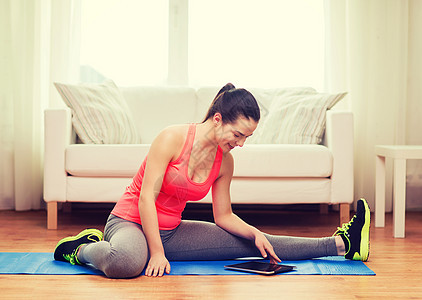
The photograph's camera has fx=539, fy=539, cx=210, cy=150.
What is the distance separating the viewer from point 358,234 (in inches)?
77.5

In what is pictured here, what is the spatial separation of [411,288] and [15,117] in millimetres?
2682

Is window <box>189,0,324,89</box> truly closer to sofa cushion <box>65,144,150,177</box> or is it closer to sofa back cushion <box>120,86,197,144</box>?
sofa back cushion <box>120,86,197,144</box>

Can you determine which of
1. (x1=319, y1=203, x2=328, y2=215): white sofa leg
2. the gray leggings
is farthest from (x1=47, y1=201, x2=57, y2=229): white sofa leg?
(x1=319, y1=203, x2=328, y2=215): white sofa leg

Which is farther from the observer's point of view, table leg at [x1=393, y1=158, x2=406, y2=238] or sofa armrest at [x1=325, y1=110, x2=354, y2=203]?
sofa armrest at [x1=325, y1=110, x2=354, y2=203]

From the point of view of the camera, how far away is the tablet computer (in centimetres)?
180

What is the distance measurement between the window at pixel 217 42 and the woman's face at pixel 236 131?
6.71 ft

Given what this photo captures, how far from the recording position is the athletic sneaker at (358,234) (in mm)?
1943

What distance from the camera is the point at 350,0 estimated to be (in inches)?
141

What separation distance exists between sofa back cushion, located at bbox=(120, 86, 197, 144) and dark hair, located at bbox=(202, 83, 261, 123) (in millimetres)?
1627

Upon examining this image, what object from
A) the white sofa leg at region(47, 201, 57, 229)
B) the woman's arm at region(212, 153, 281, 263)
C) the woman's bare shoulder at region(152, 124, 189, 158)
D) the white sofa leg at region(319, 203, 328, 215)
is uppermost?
the woman's bare shoulder at region(152, 124, 189, 158)

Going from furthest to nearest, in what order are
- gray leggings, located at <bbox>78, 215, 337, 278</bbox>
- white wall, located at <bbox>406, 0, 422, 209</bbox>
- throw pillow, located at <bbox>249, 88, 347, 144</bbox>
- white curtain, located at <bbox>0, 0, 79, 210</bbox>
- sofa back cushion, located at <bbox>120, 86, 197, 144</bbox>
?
white wall, located at <bbox>406, 0, 422, 209</bbox>, white curtain, located at <bbox>0, 0, 79, 210</bbox>, sofa back cushion, located at <bbox>120, 86, 197, 144</bbox>, throw pillow, located at <bbox>249, 88, 347, 144</bbox>, gray leggings, located at <bbox>78, 215, 337, 278</bbox>

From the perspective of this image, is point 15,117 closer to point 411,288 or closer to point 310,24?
point 310,24

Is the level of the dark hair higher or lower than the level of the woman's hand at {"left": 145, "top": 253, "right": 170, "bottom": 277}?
higher

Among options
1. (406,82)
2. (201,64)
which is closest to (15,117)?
(201,64)
